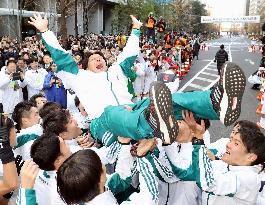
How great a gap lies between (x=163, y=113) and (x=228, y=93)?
19.6 inches

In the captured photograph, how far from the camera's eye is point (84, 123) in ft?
16.3

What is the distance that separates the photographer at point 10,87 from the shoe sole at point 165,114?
5.56m

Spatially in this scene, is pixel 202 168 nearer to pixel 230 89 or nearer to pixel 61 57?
pixel 230 89

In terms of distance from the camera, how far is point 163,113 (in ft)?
8.02

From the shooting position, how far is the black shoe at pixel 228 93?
259cm

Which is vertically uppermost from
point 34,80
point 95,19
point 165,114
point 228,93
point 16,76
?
point 95,19

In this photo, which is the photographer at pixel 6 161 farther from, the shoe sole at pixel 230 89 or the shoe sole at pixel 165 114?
the shoe sole at pixel 230 89

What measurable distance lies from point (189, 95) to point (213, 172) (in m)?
0.56

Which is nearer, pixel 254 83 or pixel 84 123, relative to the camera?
pixel 84 123

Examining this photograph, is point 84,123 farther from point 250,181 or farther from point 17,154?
point 250,181

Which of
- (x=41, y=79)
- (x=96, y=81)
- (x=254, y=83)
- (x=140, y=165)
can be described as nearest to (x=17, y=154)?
(x=96, y=81)

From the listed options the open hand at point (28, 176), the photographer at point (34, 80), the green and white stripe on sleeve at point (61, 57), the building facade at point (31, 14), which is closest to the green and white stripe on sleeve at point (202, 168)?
the open hand at point (28, 176)

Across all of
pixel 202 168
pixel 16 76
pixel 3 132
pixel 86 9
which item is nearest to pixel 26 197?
pixel 3 132

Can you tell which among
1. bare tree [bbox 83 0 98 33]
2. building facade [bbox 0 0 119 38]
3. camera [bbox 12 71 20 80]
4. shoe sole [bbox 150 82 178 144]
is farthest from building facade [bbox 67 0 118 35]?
shoe sole [bbox 150 82 178 144]
